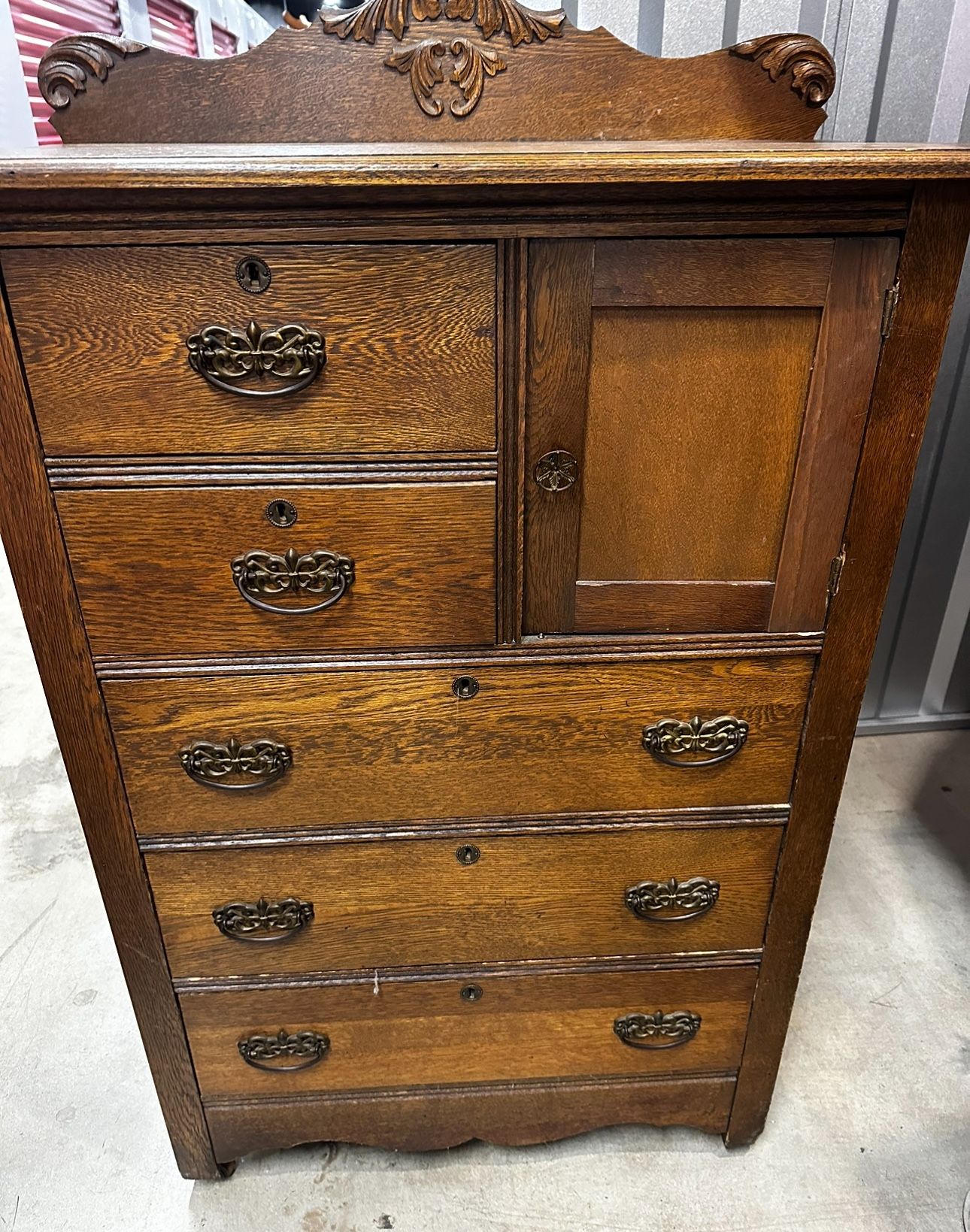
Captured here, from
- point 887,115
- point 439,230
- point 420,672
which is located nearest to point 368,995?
point 420,672

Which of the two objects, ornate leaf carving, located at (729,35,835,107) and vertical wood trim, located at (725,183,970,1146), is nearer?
vertical wood trim, located at (725,183,970,1146)

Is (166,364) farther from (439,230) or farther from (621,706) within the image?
(621,706)

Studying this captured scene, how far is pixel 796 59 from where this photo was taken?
41.3 inches

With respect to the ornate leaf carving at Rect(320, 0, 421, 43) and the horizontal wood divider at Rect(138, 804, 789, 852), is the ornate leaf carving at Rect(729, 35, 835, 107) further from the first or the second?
the horizontal wood divider at Rect(138, 804, 789, 852)

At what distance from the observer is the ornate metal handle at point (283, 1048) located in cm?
120

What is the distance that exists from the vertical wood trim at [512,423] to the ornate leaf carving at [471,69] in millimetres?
406

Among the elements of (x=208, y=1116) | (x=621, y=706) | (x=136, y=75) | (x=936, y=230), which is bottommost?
(x=208, y=1116)

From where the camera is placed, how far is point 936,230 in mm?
803

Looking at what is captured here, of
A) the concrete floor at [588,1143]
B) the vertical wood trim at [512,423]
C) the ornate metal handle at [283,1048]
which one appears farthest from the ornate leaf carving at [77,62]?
the concrete floor at [588,1143]

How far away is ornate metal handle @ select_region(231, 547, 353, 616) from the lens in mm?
902

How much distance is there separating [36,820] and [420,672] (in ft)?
5.12

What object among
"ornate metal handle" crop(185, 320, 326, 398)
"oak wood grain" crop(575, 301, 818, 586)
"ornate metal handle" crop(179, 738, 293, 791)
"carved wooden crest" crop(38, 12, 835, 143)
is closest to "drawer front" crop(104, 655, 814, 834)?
"ornate metal handle" crop(179, 738, 293, 791)

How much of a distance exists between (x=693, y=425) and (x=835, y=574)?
24cm

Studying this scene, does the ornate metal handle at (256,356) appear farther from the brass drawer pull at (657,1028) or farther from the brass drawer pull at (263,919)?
the brass drawer pull at (657,1028)
